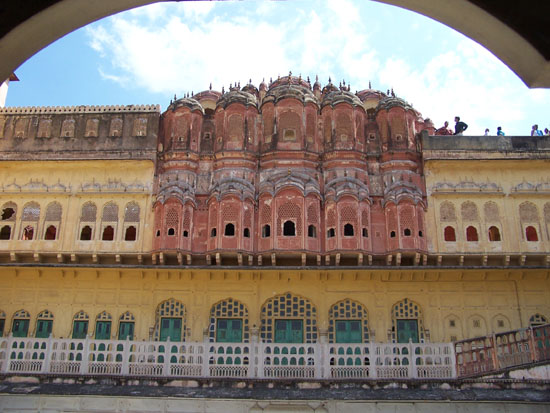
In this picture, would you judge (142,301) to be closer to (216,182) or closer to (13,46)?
(216,182)

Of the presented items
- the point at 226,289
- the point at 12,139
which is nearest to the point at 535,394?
the point at 226,289

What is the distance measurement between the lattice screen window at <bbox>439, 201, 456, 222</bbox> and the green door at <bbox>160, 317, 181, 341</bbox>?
327 inches

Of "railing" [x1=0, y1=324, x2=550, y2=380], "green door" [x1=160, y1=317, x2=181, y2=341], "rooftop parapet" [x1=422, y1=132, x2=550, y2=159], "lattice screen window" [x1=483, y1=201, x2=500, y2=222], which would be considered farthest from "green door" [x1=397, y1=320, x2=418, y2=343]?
"green door" [x1=160, y1=317, x2=181, y2=341]

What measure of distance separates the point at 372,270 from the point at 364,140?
4.40 m

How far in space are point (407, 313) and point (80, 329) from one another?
30.6ft

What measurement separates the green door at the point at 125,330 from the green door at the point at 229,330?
2469 millimetres

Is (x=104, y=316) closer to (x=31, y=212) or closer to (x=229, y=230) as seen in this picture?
(x=31, y=212)

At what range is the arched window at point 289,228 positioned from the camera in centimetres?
1675

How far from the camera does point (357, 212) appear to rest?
Answer: 16.8 meters

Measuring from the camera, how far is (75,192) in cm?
1772

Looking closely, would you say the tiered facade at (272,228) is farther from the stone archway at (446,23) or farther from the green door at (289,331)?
the stone archway at (446,23)

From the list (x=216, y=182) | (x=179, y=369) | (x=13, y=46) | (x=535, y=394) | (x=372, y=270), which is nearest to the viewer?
(x=13, y=46)

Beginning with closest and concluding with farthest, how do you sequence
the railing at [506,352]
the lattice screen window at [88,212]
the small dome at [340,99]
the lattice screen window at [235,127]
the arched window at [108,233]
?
the railing at [506,352] → the lattice screen window at [88,212] → the arched window at [108,233] → the lattice screen window at [235,127] → the small dome at [340,99]

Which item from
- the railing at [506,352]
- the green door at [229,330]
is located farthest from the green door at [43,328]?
the railing at [506,352]
